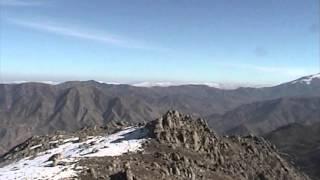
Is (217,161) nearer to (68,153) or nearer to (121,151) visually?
(121,151)

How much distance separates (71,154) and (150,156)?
1934cm

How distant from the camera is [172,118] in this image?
13325 cm

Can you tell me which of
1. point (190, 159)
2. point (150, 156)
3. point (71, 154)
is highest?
point (150, 156)

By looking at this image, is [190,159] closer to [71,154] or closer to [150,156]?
[150,156]

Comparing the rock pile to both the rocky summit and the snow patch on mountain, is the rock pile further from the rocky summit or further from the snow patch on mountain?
the snow patch on mountain

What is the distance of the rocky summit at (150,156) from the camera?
94.4m

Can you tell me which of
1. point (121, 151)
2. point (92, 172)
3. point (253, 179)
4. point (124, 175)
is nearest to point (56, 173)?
point (92, 172)

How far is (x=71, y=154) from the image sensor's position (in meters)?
113

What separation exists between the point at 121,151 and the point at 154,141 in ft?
40.9

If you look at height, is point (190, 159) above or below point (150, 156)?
below

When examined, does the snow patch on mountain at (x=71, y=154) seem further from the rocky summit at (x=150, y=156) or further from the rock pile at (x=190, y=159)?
the rock pile at (x=190, y=159)

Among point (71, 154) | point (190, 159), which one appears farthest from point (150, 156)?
point (71, 154)

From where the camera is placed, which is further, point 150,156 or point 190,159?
point 190,159

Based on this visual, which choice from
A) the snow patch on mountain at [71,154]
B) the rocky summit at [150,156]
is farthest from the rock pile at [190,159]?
the snow patch on mountain at [71,154]
